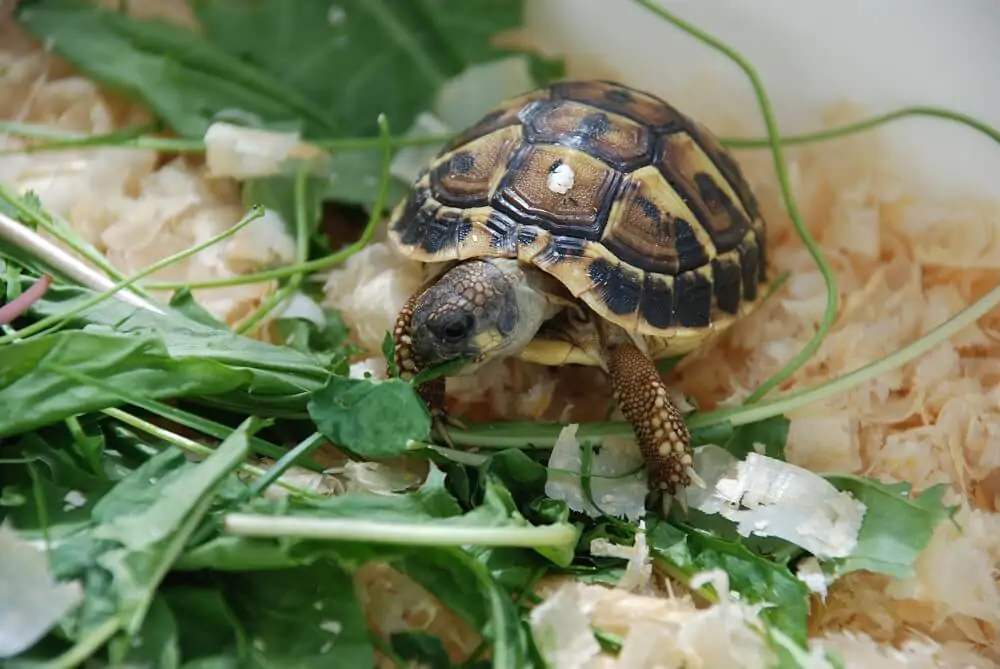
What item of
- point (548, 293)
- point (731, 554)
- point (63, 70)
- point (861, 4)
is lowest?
point (731, 554)

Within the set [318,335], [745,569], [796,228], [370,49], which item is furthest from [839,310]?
[370,49]

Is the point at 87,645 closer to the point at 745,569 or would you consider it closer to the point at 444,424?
the point at 444,424

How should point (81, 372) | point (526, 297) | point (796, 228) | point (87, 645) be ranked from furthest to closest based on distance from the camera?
1. point (796, 228)
2. point (526, 297)
3. point (81, 372)
4. point (87, 645)

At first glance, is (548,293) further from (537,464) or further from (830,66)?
(830,66)

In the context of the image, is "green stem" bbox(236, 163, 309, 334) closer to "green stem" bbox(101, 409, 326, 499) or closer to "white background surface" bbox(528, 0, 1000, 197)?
"green stem" bbox(101, 409, 326, 499)

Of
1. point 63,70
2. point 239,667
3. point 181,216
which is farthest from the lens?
point 63,70

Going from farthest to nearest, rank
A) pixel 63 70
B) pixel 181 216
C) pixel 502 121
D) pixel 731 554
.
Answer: pixel 63 70 < pixel 181 216 < pixel 502 121 < pixel 731 554

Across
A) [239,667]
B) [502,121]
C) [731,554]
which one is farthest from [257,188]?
Answer: [731,554]
